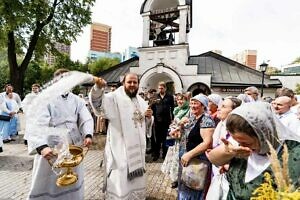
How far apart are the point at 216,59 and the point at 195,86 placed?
4783 millimetres

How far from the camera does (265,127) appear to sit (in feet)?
5.70

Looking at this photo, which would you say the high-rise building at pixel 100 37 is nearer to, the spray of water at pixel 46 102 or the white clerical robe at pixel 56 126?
the white clerical robe at pixel 56 126

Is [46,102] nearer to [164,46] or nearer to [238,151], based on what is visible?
[238,151]

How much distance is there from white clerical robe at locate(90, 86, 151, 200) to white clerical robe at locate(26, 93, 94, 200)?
0.26 meters

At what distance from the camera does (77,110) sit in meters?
4.02

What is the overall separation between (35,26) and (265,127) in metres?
22.3

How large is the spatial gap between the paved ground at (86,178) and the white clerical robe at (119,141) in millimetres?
1224

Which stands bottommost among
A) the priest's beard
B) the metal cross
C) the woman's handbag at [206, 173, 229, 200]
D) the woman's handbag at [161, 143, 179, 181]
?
the woman's handbag at [161, 143, 179, 181]

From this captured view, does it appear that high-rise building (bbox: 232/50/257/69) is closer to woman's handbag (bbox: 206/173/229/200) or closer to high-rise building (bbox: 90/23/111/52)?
high-rise building (bbox: 90/23/111/52)

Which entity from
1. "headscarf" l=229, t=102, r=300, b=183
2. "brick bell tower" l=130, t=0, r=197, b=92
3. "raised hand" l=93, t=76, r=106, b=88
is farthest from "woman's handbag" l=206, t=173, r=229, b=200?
"brick bell tower" l=130, t=0, r=197, b=92

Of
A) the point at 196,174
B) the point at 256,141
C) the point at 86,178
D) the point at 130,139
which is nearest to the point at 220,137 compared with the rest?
the point at 196,174

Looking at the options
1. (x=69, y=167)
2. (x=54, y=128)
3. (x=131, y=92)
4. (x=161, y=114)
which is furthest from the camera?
(x=161, y=114)

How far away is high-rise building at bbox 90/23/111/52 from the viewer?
108188 millimetres

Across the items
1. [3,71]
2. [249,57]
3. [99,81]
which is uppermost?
[249,57]
